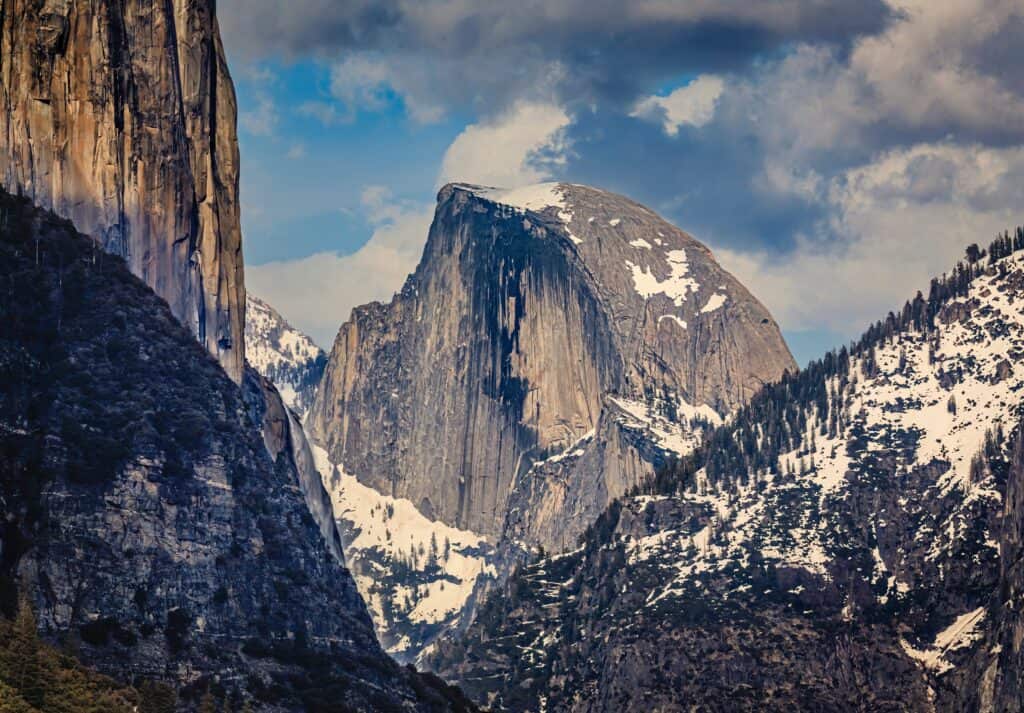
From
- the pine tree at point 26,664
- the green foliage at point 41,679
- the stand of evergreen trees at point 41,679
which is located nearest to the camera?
the stand of evergreen trees at point 41,679

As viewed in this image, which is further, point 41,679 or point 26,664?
point 41,679

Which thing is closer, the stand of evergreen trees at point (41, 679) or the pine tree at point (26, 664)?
the stand of evergreen trees at point (41, 679)

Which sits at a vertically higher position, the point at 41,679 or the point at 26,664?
the point at 26,664

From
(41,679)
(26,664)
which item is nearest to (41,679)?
(41,679)

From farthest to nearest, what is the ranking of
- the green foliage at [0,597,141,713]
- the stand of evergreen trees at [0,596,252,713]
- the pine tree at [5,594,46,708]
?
the pine tree at [5,594,46,708]
the green foliage at [0,597,141,713]
the stand of evergreen trees at [0,596,252,713]

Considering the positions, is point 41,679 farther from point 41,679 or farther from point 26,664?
point 26,664

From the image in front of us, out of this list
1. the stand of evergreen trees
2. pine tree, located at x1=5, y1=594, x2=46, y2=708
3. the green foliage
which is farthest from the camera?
pine tree, located at x1=5, y1=594, x2=46, y2=708

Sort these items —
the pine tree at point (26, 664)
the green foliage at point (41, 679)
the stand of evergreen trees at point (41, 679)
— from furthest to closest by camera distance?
the pine tree at point (26, 664) < the green foliage at point (41, 679) < the stand of evergreen trees at point (41, 679)

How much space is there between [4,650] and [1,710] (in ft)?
51.9

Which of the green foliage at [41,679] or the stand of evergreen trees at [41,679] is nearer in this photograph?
the stand of evergreen trees at [41,679]

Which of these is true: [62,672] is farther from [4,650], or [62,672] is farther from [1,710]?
[1,710]

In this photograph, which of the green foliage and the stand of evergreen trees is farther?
the green foliage

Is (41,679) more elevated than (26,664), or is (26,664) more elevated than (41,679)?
(26,664)

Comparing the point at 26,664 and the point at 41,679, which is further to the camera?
the point at 41,679
